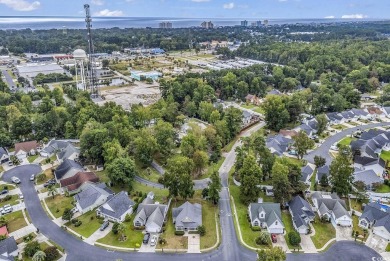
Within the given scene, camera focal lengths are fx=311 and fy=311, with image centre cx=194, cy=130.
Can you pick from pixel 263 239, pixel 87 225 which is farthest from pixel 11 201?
pixel 263 239

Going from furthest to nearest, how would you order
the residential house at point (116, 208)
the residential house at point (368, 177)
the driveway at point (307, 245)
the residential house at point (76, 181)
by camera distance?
the residential house at point (368, 177) < the residential house at point (76, 181) < the residential house at point (116, 208) < the driveway at point (307, 245)

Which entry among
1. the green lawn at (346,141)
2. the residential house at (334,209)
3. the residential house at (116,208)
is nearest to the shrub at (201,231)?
the residential house at (116,208)

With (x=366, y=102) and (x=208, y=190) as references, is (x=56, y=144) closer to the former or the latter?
(x=208, y=190)

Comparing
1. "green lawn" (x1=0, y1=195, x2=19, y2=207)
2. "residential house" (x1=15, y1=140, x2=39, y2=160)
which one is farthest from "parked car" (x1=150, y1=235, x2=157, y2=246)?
"residential house" (x1=15, y1=140, x2=39, y2=160)

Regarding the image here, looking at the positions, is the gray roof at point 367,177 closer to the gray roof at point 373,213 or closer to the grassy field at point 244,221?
the gray roof at point 373,213

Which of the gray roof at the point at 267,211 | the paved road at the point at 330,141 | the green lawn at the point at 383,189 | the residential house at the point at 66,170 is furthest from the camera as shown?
the paved road at the point at 330,141
